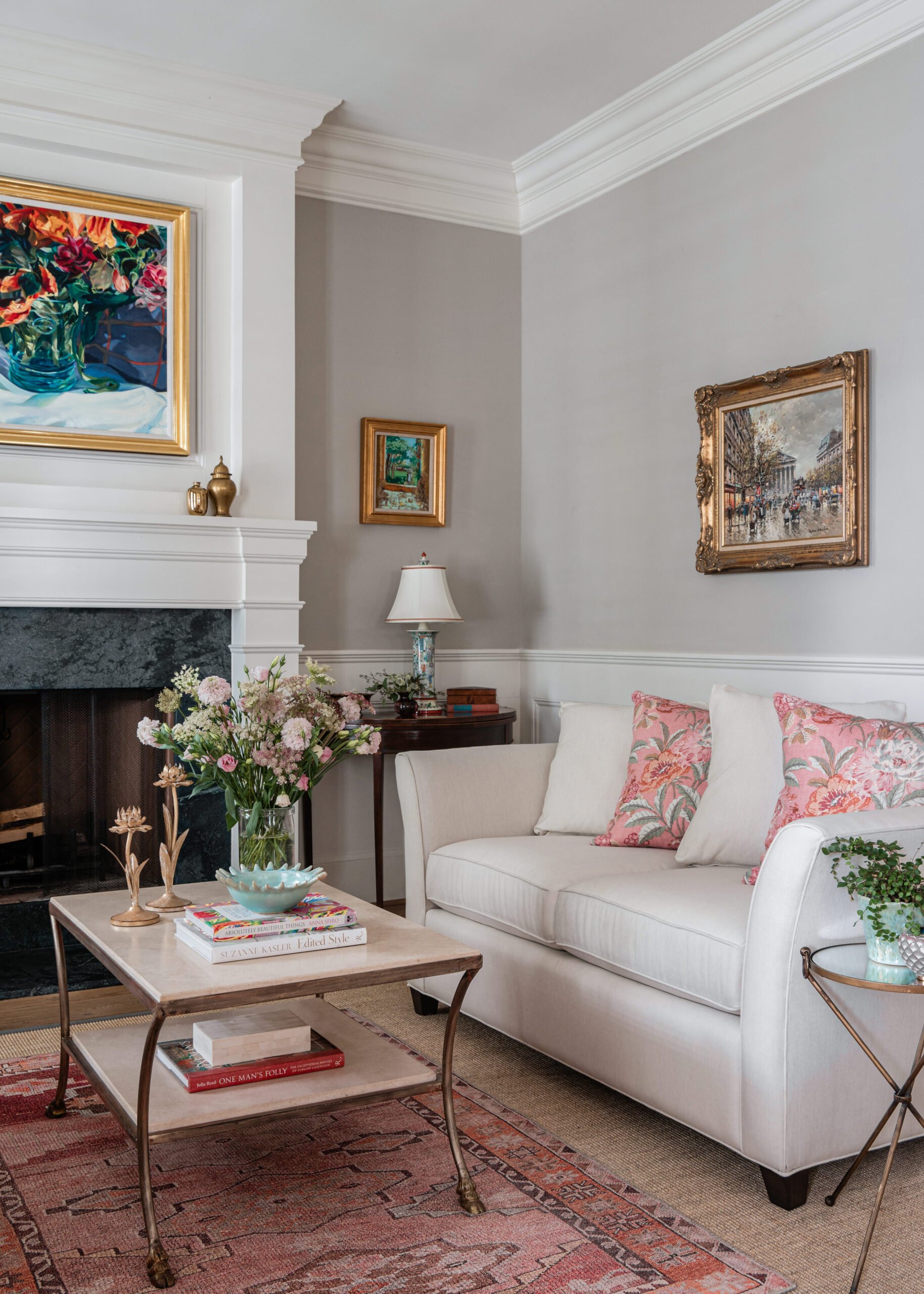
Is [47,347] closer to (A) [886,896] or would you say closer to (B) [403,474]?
(B) [403,474]

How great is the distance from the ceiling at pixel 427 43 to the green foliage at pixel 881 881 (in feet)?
9.01

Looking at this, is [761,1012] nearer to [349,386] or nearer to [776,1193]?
[776,1193]

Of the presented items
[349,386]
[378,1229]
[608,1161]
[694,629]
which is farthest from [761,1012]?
[349,386]

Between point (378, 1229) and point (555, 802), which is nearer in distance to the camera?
point (378, 1229)

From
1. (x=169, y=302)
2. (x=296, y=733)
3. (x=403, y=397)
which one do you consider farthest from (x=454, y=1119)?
(x=403, y=397)

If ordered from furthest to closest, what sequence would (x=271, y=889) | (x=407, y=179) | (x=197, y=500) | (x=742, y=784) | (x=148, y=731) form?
(x=407, y=179)
(x=197, y=500)
(x=742, y=784)
(x=148, y=731)
(x=271, y=889)

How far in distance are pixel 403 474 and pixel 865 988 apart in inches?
126

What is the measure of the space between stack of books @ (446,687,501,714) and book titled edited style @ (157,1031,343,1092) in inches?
86.8

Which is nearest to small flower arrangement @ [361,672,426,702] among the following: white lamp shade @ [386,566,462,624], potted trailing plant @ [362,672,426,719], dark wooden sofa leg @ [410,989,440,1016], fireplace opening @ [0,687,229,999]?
potted trailing plant @ [362,672,426,719]

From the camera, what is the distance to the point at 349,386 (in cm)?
466

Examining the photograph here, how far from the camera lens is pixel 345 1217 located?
86.3 inches

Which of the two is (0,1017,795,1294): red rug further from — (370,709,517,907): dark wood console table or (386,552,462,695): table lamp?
(386,552,462,695): table lamp

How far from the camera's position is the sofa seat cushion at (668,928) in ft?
7.64

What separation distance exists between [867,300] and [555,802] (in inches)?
68.8
